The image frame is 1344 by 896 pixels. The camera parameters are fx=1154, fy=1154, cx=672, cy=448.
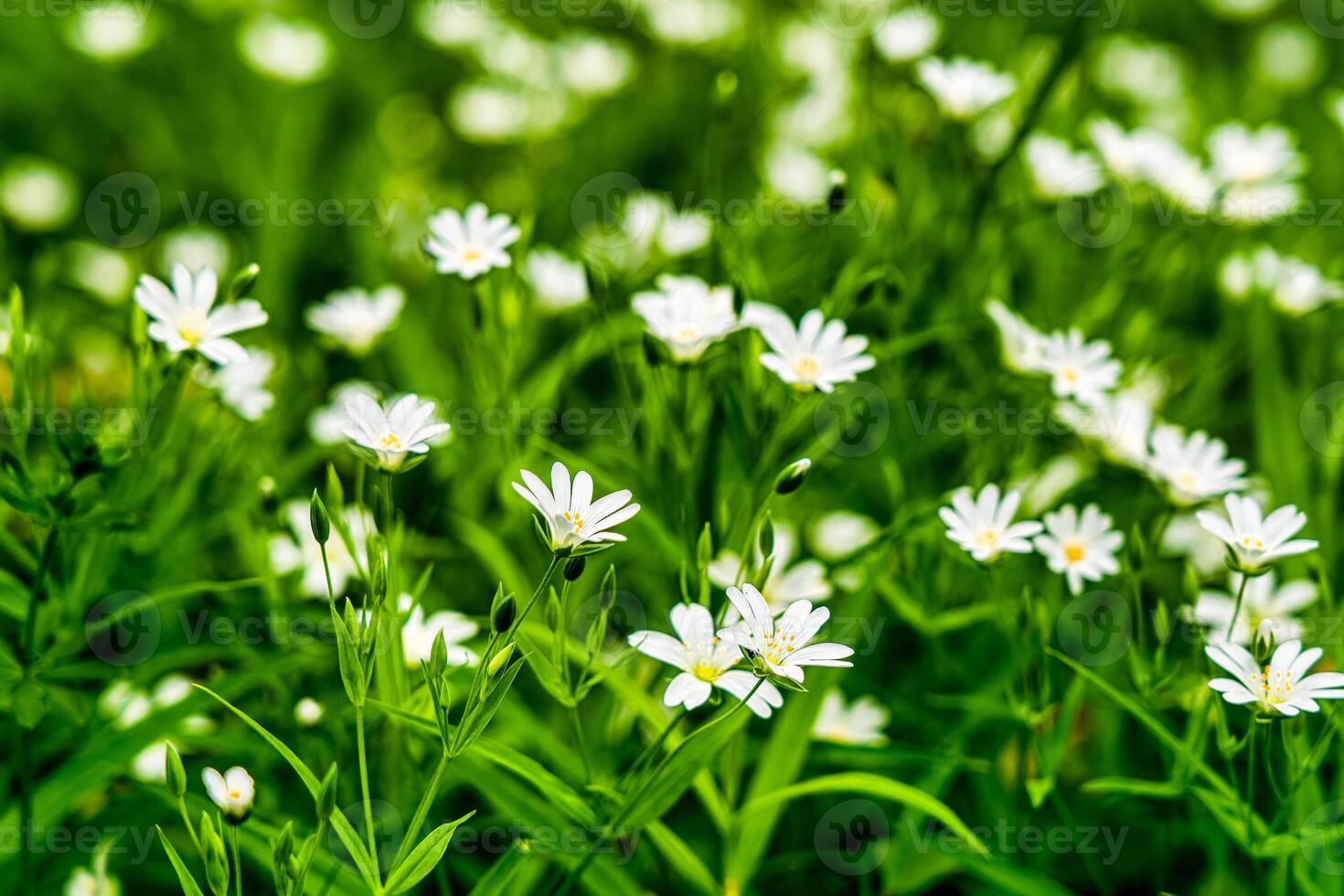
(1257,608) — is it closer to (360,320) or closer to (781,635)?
(781,635)

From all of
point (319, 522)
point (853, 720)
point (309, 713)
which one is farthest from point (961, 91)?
point (309, 713)

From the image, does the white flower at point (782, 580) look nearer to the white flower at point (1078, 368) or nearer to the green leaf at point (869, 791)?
the green leaf at point (869, 791)

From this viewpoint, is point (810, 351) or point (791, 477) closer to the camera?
point (791, 477)

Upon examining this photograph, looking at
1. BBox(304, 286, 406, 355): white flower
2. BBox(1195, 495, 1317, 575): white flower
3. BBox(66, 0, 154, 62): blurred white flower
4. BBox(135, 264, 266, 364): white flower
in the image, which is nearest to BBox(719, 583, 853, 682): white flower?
BBox(1195, 495, 1317, 575): white flower

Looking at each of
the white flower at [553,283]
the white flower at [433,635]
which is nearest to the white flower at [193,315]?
the white flower at [433,635]

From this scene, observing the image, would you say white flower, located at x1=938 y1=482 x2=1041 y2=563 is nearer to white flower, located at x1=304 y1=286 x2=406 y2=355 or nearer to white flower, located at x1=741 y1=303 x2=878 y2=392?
white flower, located at x1=741 y1=303 x2=878 y2=392

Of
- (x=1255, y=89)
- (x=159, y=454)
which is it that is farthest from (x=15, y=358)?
(x=1255, y=89)

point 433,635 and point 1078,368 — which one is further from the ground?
point 1078,368
